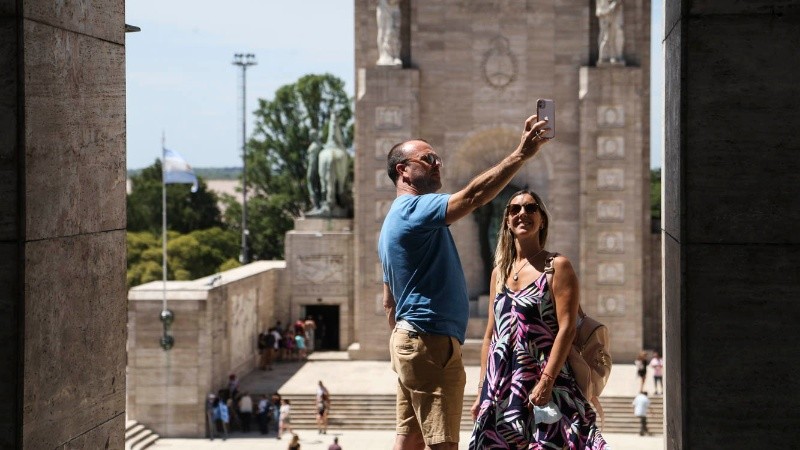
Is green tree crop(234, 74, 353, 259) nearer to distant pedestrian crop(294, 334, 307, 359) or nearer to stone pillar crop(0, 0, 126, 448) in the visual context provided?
distant pedestrian crop(294, 334, 307, 359)

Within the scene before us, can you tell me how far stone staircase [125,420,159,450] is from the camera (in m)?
26.8

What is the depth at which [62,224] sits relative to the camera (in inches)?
227

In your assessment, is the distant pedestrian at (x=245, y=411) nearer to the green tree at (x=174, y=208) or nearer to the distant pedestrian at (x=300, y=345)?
the distant pedestrian at (x=300, y=345)

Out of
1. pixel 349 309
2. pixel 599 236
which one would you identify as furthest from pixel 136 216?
pixel 599 236

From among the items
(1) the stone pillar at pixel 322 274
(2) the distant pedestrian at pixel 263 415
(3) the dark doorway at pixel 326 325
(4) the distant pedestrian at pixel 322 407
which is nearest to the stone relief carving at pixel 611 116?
(1) the stone pillar at pixel 322 274

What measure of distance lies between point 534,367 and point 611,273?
91.2 ft

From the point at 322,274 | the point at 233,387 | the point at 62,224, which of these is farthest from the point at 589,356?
the point at 322,274

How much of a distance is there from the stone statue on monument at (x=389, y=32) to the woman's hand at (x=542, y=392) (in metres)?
28.1

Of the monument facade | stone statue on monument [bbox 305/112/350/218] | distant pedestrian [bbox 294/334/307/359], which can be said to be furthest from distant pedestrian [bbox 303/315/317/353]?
stone statue on monument [bbox 305/112/350/218]
